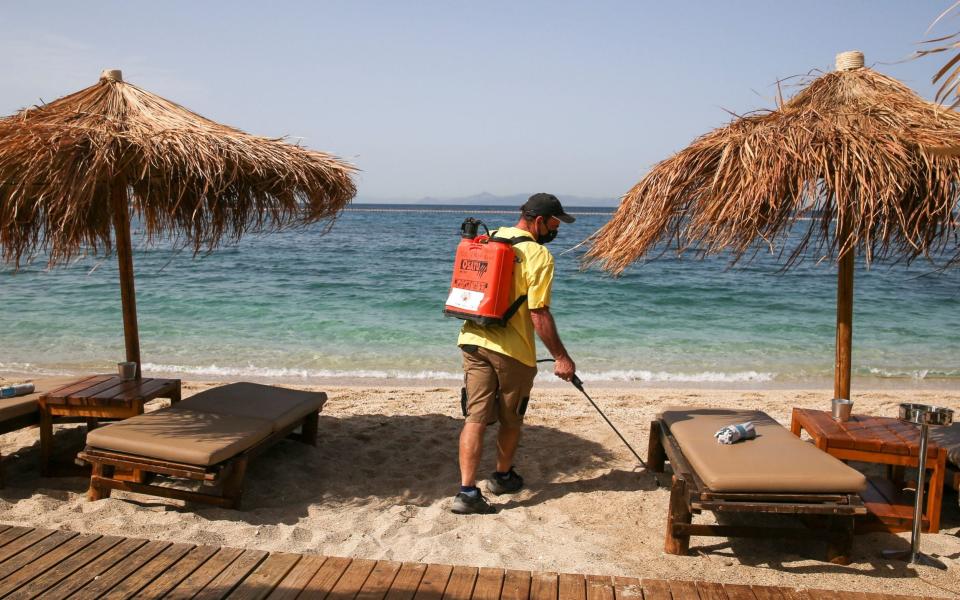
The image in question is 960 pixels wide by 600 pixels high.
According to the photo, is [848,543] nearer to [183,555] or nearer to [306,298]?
[183,555]

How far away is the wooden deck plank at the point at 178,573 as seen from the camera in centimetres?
266

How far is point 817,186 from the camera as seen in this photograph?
3.66 m

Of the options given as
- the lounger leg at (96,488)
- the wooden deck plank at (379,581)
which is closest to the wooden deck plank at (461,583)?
the wooden deck plank at (379,581)

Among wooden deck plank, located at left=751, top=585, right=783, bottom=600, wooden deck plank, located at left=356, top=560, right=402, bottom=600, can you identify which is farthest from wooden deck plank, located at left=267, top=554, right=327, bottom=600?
wooden deck plank, located at left=751, top=585, right=783, bottom=600

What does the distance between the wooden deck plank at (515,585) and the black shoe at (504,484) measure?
1307 mm

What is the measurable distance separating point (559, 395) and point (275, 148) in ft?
11.9

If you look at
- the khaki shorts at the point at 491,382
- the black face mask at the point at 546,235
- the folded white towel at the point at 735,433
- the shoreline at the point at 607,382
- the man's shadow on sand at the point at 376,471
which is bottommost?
the shoreline at the point at 607,382

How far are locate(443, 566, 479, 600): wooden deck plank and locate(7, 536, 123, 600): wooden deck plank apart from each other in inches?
55.9

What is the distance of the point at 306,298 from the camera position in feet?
47.5

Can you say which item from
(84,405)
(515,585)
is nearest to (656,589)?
(515,585)

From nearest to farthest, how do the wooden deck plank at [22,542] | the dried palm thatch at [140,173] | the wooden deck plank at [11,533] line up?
the wooden deck plank at [22,542] < the wooden deck plank at [11,533] < the dried palm thatch at [140,173]

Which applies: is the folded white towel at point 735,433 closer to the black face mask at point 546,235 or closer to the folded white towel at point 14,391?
the black face mask at point 546,235

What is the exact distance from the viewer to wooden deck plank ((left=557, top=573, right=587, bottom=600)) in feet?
8.93

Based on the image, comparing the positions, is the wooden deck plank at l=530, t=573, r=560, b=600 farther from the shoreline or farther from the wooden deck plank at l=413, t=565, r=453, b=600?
the shoreline
